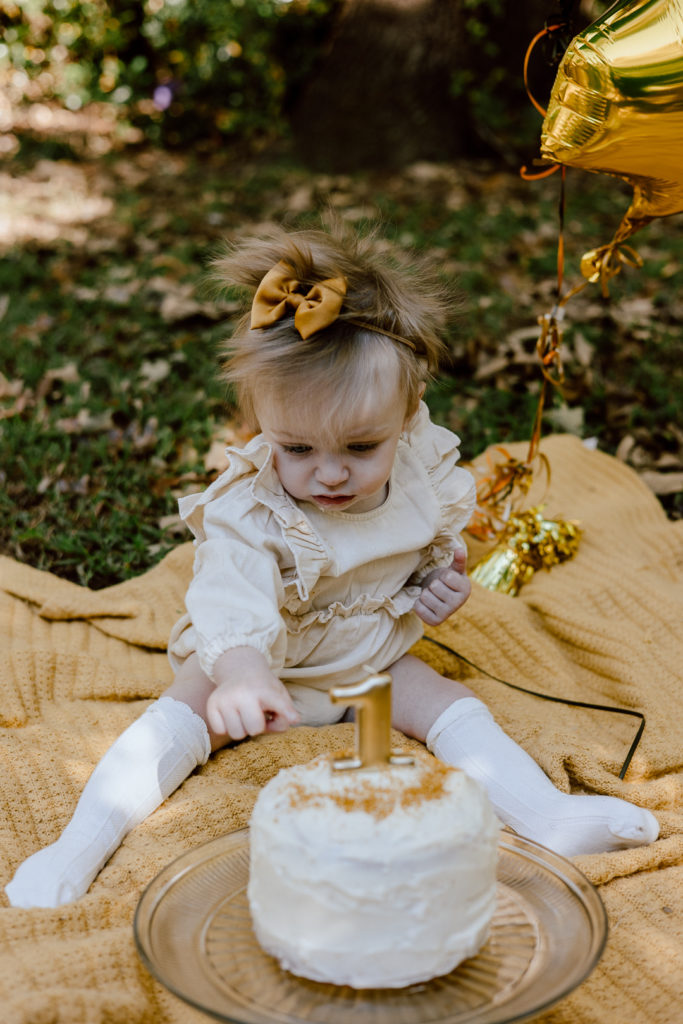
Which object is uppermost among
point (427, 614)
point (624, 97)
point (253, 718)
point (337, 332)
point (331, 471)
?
point (624, 97)

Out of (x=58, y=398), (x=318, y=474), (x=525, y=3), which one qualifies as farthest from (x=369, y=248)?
(x=525, y=3)

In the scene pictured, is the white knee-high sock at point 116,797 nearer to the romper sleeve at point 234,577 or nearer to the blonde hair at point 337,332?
the romper sleeve at point 234,577

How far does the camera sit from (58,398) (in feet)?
13.1

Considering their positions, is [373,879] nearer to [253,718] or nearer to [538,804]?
[253,718]

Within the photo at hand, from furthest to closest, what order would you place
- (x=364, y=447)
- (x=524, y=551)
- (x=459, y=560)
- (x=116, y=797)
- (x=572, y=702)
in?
(x=524, y=551)
(x=572, y=702)
(x=459, y=560)
(x=364, y=447)
(x=116, y=797)

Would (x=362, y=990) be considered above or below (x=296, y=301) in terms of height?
below

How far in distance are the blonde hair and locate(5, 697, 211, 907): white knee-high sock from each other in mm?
687

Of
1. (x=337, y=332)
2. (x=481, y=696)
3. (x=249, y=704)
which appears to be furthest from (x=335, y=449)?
(x=481, y=696)

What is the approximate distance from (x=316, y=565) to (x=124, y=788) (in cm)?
58

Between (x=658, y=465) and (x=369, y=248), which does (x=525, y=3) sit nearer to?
(x=658, y=465)

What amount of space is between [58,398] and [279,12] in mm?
4785

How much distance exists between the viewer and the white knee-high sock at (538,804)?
1938 millimetres

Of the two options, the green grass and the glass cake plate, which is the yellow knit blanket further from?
the green grass

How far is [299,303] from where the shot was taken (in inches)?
79.2
